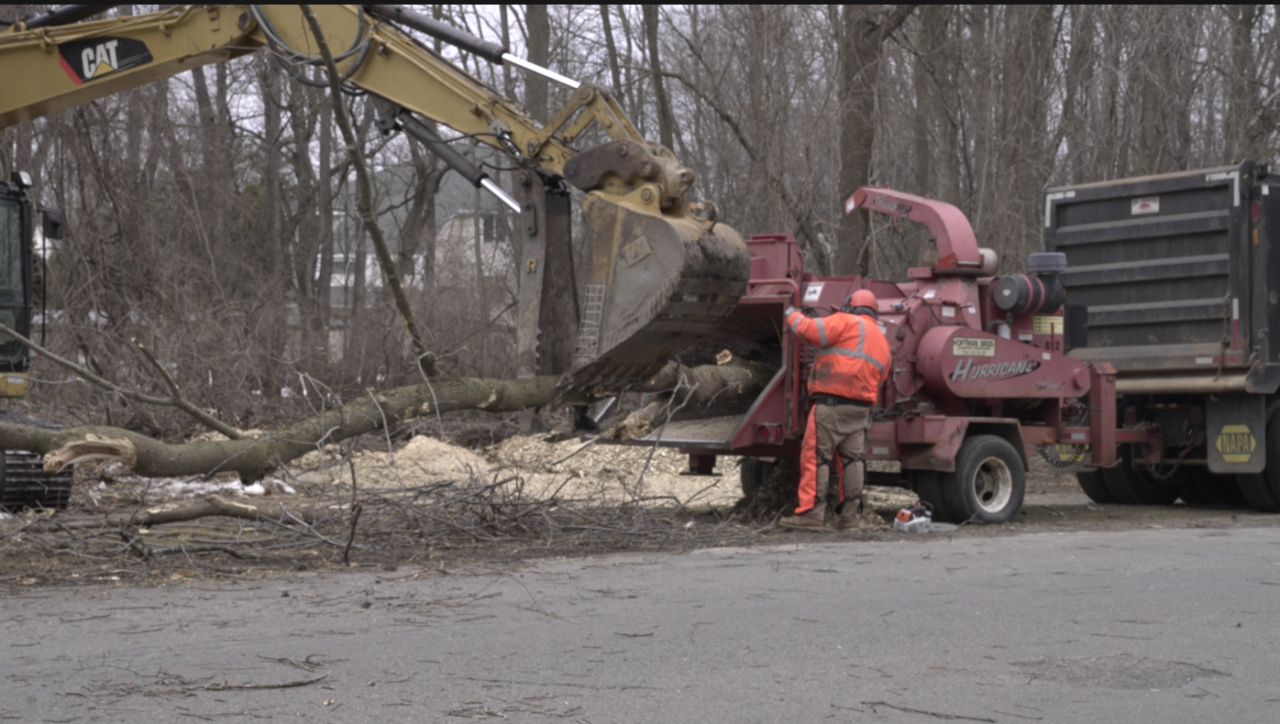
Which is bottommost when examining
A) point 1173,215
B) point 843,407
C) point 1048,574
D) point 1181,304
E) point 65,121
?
point 1048,574

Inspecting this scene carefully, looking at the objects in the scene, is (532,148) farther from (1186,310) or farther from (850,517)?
(1186,310)

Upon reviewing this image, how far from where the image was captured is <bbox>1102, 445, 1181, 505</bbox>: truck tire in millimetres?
14281

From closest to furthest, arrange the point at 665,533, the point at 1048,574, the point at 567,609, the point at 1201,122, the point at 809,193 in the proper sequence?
the point at 567,609, the point at 1048,574, the point at 665,533, the point at 809,193, the point at 1201,122

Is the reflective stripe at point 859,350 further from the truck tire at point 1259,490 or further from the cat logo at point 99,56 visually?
the cat logo at point 99,56

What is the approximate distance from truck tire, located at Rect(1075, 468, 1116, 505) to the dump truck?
0.47 meters

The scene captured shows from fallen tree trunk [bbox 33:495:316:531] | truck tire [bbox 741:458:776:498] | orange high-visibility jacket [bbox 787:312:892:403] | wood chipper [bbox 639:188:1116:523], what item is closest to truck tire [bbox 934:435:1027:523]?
wood chipper [bbox 639:188:1116:523]

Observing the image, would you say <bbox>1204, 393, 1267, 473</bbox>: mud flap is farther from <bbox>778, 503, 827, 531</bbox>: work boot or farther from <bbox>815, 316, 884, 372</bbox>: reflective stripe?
<bbox>778, 503, 827, 531</bbox>: work boot

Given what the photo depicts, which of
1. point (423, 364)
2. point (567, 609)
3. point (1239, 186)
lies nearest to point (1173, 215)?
point (1239, 186)

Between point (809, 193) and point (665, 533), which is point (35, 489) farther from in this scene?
point (809, 193)

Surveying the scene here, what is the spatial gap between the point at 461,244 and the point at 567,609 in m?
21.7

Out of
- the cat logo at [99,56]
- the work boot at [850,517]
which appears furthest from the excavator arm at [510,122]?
the work boot at [850,517]

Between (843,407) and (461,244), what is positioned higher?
(461,244)

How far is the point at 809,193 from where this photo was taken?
19.3 meters

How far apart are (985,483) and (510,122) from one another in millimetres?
5280
